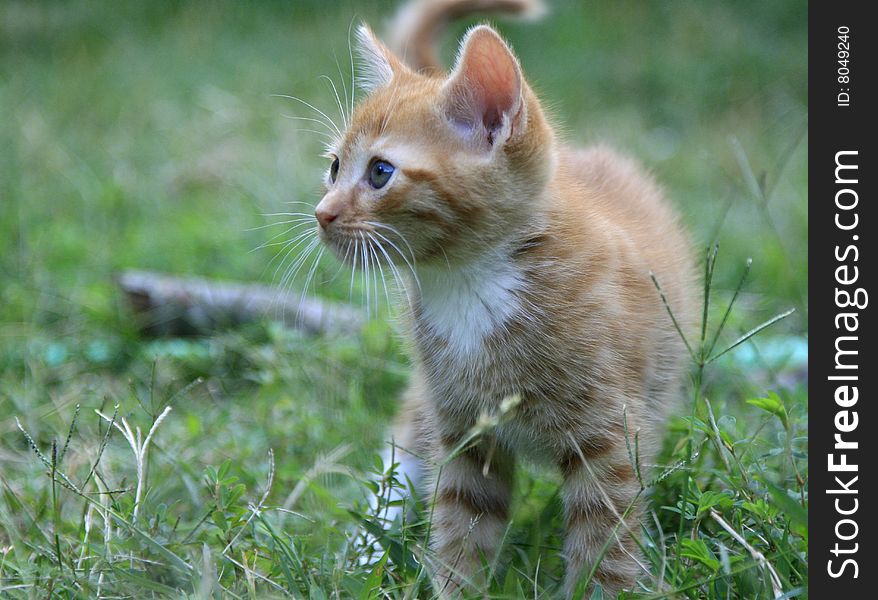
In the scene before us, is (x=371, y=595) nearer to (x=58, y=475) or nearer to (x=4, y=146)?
(x=58, y=475)

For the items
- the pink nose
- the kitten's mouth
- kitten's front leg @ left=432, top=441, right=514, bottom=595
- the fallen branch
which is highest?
the pink nose

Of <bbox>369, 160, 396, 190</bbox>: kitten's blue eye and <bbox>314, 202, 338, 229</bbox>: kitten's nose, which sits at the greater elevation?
<bbox>369, 160, 396, 190</bbox>: kitten's blue eye

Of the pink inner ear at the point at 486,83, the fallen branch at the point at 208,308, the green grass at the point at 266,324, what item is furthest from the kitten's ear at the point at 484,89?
the fallen branch at the point at 208,308

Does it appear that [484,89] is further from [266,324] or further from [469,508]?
[266,324]

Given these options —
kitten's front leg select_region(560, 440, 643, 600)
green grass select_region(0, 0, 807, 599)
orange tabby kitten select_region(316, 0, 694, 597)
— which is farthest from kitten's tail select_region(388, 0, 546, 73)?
kitten's front leg select_region(560, 440, 643, 600)

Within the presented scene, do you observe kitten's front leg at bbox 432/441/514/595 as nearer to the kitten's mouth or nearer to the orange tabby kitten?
the orange tabby kitten

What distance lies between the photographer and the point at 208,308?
3.68 m

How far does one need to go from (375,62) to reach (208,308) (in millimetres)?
1565

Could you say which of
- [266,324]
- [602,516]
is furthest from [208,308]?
[602,516]

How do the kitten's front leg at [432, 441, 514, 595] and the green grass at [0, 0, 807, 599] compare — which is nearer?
the green grass at [0, 0, 807, 599]

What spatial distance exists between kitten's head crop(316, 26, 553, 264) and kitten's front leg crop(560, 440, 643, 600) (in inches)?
20.6

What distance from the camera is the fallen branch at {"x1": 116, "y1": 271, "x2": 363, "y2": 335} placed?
12.0 ft
